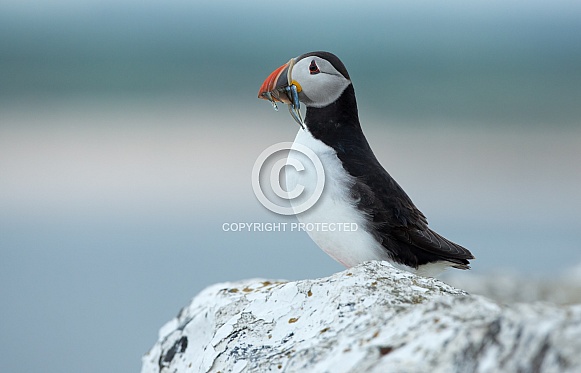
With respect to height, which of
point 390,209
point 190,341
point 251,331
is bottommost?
point 190,341

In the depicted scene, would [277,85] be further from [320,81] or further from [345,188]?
[345,188]

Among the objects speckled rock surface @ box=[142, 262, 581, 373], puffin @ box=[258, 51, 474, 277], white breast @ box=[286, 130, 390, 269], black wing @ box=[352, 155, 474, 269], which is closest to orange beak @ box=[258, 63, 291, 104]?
puffin @ box=[258, 51, 474, 277]

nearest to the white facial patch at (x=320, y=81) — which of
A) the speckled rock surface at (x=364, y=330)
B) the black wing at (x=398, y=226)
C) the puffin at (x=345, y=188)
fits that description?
the puffin at (x=345, y=188)

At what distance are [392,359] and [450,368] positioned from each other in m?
0.24

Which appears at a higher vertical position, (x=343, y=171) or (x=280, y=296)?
(x=343, y=171)

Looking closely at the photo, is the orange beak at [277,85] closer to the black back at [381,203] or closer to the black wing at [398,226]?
the black back at [381,203]

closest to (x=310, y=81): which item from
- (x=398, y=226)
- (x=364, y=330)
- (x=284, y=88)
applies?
(x=284, y=88)

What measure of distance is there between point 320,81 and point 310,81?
0.26 ft

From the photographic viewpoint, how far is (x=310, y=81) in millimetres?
5797

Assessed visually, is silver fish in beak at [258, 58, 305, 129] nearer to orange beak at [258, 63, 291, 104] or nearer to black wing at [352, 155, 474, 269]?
orange beak at [258, 63, 291, 104]

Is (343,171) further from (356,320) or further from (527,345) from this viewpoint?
(527,345)

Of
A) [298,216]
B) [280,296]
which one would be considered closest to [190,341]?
[280,296]

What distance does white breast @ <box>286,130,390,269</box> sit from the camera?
5406 mm

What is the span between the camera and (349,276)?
13.1 ft
